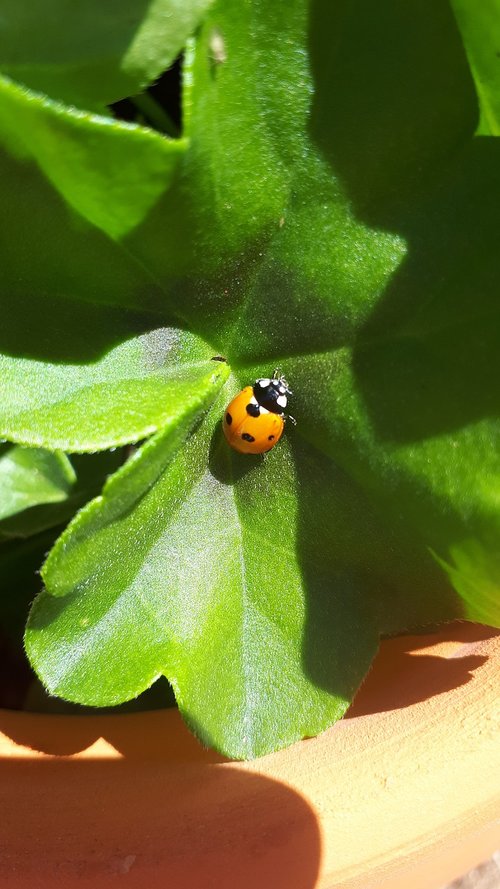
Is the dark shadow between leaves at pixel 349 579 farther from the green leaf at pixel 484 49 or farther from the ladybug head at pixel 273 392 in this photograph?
the green leaf at pixel 484 49

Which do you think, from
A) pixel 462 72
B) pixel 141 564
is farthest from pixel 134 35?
pixel 141 564

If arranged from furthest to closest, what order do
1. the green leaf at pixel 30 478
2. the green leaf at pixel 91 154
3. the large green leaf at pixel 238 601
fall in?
the green leaf at pixel 30 478
the large green leaf at pixel 238 601
the green leaf at pixel 91 154

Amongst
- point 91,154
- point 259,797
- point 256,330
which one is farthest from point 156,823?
point 91,154

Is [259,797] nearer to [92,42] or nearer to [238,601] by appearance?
[238,601]

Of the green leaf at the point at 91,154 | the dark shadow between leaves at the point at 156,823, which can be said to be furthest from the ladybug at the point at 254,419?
the dark shadow between leaves at the point at 156,823

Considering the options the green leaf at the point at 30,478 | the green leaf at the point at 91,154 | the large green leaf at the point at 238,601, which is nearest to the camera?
the green leaf at the point at 91,154

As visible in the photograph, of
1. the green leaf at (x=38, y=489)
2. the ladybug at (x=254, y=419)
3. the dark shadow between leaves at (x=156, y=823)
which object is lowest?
the dark shadow between leaves at (x=156, y=823)
